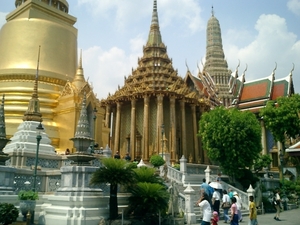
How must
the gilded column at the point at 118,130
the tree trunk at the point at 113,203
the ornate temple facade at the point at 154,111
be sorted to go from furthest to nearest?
the gilded column at the point at 118,130 → the ornate temple facade at the point at 154,111 → the tree trunk at the point at 113,203

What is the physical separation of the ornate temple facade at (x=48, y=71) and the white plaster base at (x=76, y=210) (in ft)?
35.1

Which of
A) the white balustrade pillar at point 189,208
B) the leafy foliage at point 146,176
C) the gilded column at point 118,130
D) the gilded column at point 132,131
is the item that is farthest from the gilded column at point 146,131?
the leafy foliage at point 146,176

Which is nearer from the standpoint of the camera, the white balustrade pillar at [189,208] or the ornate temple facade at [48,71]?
the white balustrade pillar at [189,208]

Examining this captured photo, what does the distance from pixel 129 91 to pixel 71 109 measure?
11968mm

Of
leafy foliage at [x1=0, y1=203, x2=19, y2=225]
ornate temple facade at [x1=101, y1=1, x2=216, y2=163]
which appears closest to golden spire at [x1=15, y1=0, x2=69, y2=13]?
ornate temple facade at [x1=101, y1=1, x2=216, y2=163]

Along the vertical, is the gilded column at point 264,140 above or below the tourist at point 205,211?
above

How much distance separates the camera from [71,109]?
A: 74.7 ft

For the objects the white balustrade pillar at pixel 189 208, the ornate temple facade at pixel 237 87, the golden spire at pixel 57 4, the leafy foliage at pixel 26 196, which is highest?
the golden spire at pixel 57 4

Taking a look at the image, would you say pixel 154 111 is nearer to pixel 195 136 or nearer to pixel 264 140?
pixel 195 136

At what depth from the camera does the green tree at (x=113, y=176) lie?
34.7 ft

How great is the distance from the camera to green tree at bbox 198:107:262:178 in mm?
22375

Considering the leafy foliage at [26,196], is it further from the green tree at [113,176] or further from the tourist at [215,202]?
the tourist at [215,202]

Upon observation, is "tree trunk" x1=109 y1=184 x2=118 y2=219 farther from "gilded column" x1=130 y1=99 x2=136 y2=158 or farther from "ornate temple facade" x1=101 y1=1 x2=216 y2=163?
"gilded column" x1=130 y1=99 x2=136 y2=158

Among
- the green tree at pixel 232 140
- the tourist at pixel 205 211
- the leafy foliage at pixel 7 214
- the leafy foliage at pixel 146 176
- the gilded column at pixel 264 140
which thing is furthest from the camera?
the gilded column at pixel 264 140
